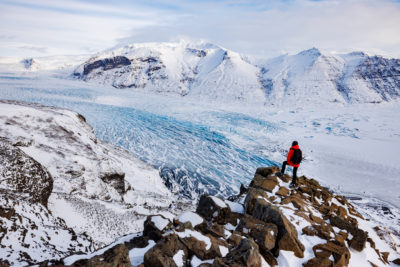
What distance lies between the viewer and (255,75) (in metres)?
119

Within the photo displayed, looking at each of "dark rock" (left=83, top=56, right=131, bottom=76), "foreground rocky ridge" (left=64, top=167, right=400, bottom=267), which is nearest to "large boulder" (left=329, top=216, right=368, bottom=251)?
"foreground rocky ridge" (left=64, top=167, right=400, bottom=267)

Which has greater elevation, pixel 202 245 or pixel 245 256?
pixel 245 256

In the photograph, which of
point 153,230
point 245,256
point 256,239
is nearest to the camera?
point 245,256

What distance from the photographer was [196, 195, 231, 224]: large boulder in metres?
7.95

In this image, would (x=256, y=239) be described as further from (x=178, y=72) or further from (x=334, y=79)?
(x=178, y=72)

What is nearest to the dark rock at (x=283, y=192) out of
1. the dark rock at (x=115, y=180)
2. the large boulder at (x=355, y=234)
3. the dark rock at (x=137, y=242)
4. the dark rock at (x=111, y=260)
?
the large boulder at (x=355, y=234)

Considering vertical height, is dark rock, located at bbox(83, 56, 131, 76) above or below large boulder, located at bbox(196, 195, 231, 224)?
above

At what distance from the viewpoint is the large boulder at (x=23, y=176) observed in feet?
29.0

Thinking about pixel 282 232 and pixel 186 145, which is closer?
pixel 282 232

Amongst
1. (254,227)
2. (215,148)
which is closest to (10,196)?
(254,227)

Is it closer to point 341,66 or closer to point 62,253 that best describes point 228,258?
point 62,253

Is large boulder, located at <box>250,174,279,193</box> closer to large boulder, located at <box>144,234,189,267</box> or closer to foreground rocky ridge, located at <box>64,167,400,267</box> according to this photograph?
foreground rocky ridge, located at <box>64,167,400,267</box>

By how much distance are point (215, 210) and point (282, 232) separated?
246 centimetres

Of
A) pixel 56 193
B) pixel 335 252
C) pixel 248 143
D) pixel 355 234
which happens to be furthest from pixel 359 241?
pixel 248 143
